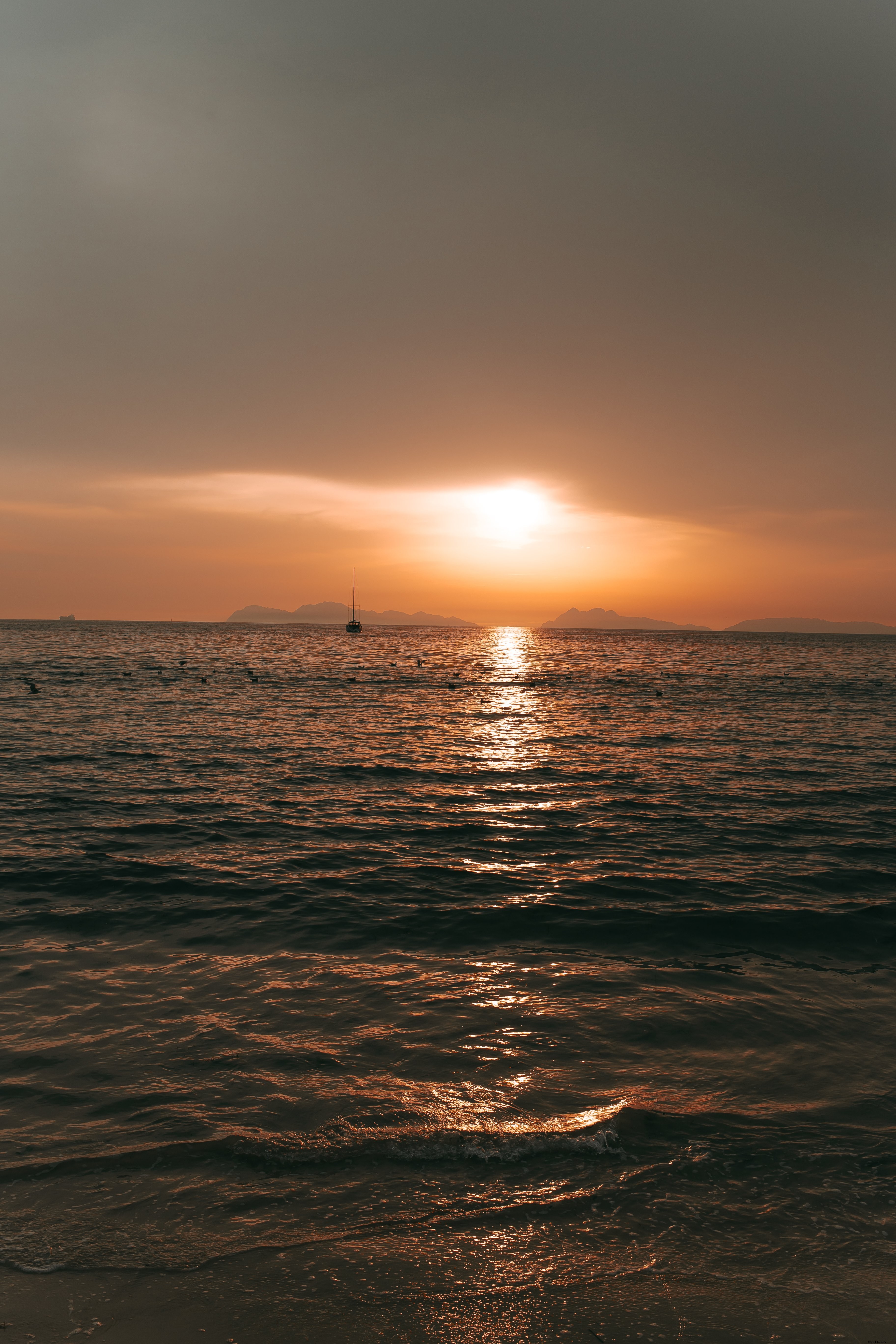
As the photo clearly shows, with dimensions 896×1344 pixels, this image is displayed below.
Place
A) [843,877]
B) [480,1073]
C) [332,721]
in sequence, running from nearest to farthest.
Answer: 1. [480,1073]
2. [843,877]
3. [332,721]

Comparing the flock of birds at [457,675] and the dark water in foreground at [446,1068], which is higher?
the flock of birds at [457,675]

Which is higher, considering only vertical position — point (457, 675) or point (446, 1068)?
point (457, 675)

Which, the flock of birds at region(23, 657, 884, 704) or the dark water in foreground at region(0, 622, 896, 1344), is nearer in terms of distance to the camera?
the dark water in foreground at region(0, 622, 896, 1344)

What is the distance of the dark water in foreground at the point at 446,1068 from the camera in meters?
5.86

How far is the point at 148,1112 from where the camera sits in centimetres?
808

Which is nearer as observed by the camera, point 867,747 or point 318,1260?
point 318,1260

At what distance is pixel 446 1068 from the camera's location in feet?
29.6

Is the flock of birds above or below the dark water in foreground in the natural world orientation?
above

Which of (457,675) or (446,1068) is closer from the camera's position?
(446,1068)

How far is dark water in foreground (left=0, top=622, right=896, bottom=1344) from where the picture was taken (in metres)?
5.86

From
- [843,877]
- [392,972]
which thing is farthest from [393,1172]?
[843,877]

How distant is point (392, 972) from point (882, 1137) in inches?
274

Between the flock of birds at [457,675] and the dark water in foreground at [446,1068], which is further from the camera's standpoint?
the flock of birds at [457,675]

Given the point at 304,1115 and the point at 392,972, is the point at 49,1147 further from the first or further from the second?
the point at 392,972
